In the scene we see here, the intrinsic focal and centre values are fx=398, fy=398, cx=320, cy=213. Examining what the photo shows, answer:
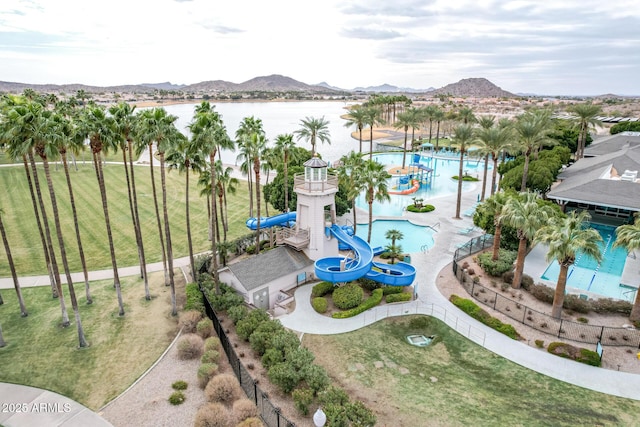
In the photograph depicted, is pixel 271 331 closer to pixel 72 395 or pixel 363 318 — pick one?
pixel 363 318

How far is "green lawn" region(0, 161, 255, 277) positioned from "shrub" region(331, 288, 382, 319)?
58.6ft

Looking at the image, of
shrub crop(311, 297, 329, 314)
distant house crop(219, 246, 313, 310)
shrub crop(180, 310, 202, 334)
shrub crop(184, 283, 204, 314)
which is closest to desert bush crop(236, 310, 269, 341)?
shrub crop(180, 310, 202, 334)

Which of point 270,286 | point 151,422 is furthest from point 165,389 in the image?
point 270,286

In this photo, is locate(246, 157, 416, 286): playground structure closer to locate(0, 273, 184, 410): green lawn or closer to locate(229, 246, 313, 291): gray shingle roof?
locate(229, 246, 313, 291): gray shingle roof

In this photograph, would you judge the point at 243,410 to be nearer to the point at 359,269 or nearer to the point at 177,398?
the point at 177,398

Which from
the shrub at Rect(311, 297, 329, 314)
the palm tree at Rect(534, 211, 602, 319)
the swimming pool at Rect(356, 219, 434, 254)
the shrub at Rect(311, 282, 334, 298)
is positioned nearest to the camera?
the palm tree at Rect(534, 211, 602, 319)

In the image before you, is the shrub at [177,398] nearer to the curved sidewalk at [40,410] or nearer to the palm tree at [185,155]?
the curved sidewalk at [40,410]

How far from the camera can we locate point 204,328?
24.4 meters

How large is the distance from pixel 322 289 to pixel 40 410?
17266mm

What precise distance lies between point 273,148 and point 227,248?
10244 millimetres

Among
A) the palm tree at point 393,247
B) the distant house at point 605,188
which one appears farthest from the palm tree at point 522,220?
the distant house at point 605,188

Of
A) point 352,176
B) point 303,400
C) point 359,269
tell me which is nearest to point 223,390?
point 303,400

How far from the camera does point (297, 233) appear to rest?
3197 centimetres

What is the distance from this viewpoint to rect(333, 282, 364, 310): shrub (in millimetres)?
27172
